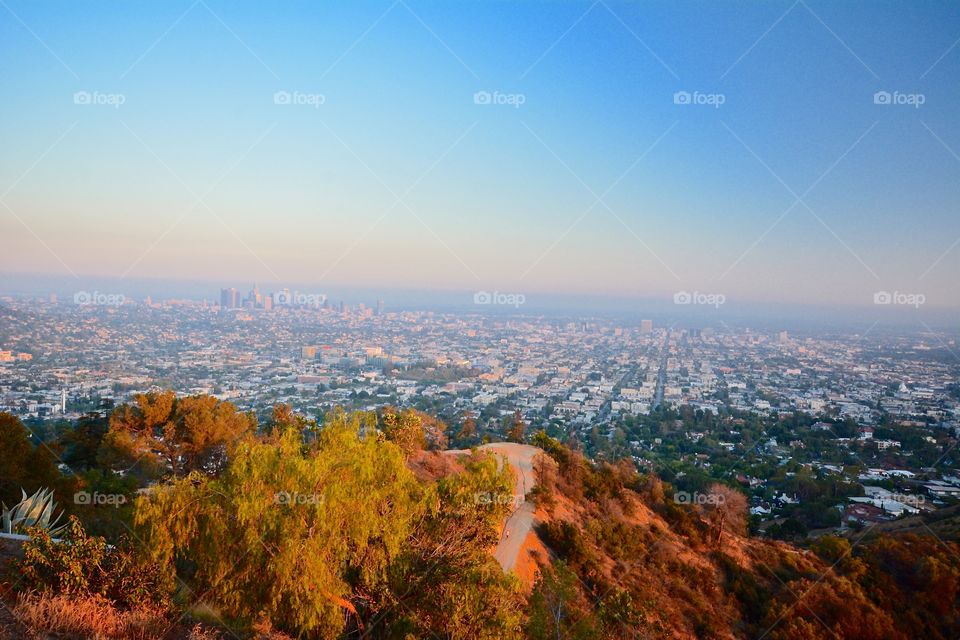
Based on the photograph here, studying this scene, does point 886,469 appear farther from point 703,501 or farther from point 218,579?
point 218,579

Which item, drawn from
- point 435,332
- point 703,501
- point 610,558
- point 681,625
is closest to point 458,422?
point 703,501

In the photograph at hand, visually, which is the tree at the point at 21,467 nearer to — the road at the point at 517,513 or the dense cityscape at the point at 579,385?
the road at the point at 517,513

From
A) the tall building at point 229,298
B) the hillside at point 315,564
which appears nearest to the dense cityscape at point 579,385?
the tall building at point 229,298

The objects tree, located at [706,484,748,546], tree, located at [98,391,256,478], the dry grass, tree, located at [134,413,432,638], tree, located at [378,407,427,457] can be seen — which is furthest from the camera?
tree, located at [706,484,748,546]

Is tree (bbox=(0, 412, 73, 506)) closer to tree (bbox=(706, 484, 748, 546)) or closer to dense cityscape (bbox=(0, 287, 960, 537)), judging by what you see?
dense cityscape (bbox=(0, 287, 960, 537))

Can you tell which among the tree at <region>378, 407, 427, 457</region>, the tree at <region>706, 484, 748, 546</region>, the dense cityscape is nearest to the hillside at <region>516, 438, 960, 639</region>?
the tree at <region>706, 484, 748, 546</region>

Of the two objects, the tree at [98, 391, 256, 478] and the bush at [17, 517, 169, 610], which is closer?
the bush at [17, 517, 169, 610]

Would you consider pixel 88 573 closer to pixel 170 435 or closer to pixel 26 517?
pixel 26 517

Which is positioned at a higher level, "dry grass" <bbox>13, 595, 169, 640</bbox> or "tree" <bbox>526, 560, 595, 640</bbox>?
"dry grass" <bbox>13, 595, 169, 640</bbox>
